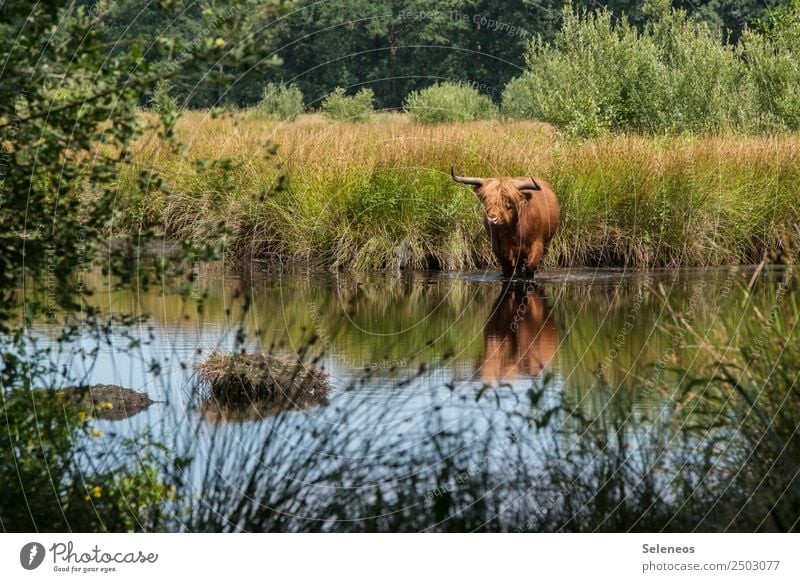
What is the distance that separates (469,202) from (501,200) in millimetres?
3309

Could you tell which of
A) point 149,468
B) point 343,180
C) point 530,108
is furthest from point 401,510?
point 530,108

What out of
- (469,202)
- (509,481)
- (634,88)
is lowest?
(509,481)

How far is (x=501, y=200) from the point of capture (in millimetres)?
16172

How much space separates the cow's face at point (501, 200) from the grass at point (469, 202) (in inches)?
119

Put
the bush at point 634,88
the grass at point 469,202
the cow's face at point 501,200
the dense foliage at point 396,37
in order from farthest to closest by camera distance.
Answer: the dense foliage at point 396,37 < the bush at point 634,88 < the grass at point 469,202 < the cow's face at point 501,200

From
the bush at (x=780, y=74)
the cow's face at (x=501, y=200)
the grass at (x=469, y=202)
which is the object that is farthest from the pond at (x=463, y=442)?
the bush at (x=780, y=74)

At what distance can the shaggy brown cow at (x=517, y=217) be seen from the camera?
16.2 metres

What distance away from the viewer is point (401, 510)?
5.95 m

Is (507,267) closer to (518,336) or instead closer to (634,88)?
(518,336)

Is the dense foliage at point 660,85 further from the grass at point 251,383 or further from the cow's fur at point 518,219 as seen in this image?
the grass at point 251,383

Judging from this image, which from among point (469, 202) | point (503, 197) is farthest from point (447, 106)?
point (503, 197)

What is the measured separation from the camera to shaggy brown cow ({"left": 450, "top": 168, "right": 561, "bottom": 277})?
1623 cm

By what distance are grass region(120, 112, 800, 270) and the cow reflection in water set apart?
9.44 feet

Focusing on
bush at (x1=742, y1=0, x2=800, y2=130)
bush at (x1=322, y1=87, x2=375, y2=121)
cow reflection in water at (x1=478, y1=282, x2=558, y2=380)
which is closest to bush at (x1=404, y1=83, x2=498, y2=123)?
bush at (x1=322, y1=87, x2=375, y2=121)
